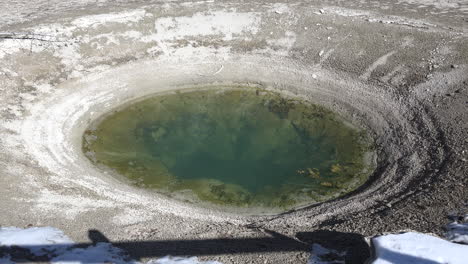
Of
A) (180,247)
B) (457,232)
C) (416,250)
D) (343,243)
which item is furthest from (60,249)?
(457,232)

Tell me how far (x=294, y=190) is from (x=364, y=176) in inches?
82.1

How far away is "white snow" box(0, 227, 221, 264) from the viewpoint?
932 cm

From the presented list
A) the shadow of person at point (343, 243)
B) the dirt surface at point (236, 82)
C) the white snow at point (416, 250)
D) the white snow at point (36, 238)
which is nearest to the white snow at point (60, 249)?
the white snow at point (36, 238)

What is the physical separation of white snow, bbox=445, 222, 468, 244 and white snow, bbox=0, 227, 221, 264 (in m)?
4.62

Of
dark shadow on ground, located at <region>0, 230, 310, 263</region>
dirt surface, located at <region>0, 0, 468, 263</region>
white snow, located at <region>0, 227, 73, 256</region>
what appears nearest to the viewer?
dark shadow on ground, located at <region>0, 230, 310, 263</region>

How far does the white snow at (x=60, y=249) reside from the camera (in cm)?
932

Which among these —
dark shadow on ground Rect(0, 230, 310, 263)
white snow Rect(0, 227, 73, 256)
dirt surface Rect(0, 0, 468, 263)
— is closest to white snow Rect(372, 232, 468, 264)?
dirt surface Rect(0, 0, 468, 263)

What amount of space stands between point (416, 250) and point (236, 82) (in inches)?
402

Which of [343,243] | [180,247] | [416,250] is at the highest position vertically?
[343,243]

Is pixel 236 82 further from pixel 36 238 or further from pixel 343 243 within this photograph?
pixel 36 238

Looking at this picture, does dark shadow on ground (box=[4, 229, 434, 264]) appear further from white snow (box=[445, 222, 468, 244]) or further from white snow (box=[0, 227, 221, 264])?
white snow (box=[445, 222, 468, 244])

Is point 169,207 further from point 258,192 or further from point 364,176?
point 364,176

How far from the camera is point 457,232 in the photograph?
9.82 metres

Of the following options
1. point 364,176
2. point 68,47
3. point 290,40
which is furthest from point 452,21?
point 68,47
